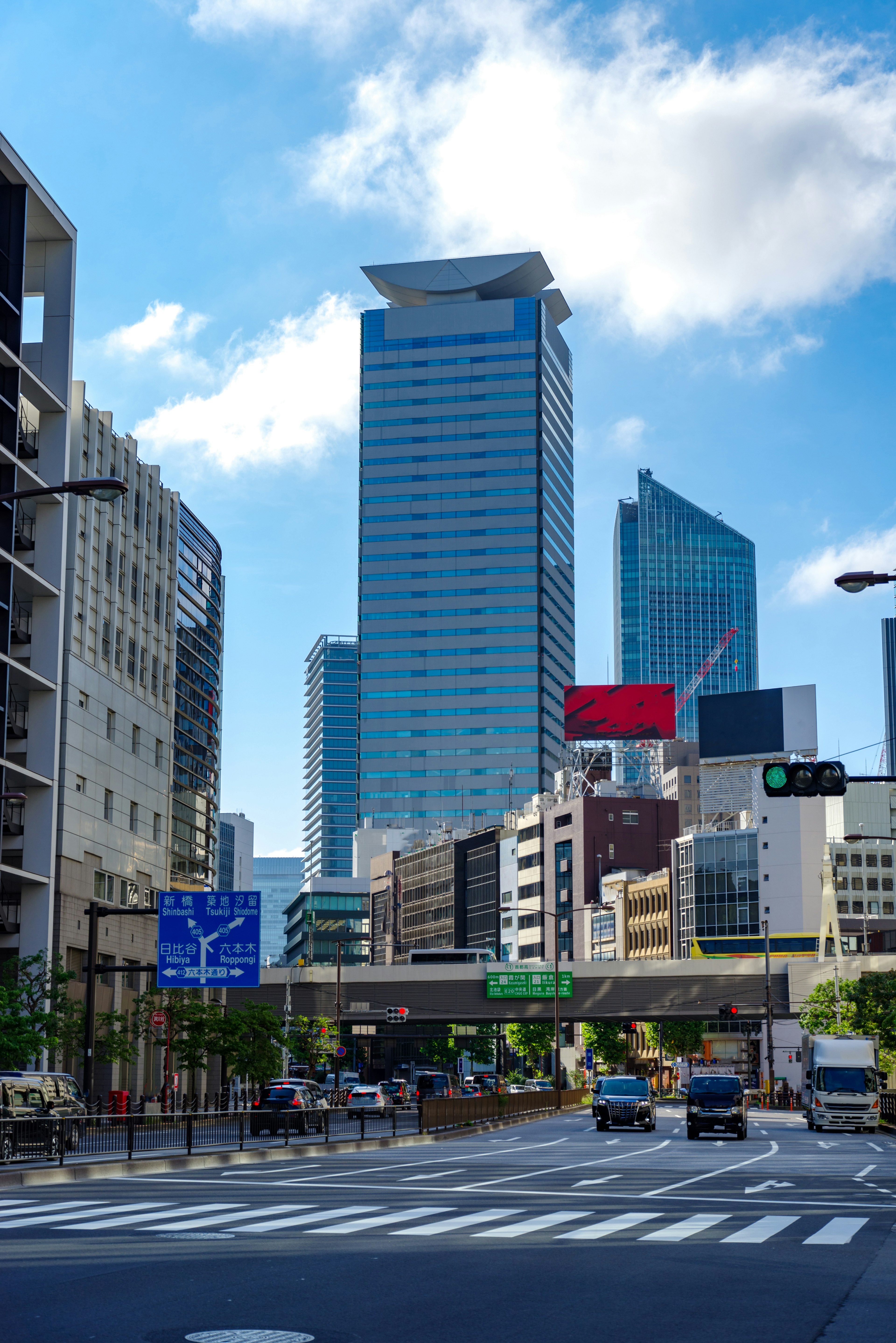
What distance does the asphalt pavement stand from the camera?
1111 centimetres

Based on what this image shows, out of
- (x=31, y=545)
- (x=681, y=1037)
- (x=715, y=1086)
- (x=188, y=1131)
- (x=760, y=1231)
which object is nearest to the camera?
(x=760, y=1231)

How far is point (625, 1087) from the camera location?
2053 inches

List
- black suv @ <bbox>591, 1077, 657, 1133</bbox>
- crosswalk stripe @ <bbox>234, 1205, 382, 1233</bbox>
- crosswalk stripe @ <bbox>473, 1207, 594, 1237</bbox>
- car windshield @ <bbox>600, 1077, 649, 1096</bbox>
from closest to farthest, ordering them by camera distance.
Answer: crosswalk stripe @ <bbox>473, 1207, 594, 1237</bbox> < crosswalk stripe @ <bbox>234, 1205, 382, 1233</bbox> < black suv @ <bbox>591, 1077, 657, 1133</bbox> < car windshield @ <bbox>600, 1077, 649, 1096</bbox>

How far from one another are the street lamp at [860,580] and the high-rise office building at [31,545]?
4048 centimetres

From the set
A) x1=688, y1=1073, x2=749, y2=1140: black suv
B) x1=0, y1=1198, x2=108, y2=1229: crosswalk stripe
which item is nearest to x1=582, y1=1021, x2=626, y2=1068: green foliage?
x1=688, y1=1073, x2=749, y2=1140: black suv

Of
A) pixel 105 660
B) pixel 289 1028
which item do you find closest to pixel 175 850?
pixel 289 1028

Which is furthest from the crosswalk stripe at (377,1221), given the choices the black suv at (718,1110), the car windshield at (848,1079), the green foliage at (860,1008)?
the green foliage at (860,1008)

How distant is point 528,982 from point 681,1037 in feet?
183

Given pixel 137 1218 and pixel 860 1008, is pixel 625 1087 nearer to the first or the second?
pixel 137 1218

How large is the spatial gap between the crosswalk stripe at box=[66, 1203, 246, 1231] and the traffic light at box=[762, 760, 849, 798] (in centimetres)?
950

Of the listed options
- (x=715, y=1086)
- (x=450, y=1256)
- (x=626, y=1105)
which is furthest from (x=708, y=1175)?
(x=626, y=1105)

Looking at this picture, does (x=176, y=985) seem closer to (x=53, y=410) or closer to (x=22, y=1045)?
(x=22, y=1045)

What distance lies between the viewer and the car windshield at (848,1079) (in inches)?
2133

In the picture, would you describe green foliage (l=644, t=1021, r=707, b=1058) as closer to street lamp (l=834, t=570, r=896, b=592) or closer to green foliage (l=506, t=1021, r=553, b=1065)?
green foliage (l=506, t=1021, r=553, b=1065)
